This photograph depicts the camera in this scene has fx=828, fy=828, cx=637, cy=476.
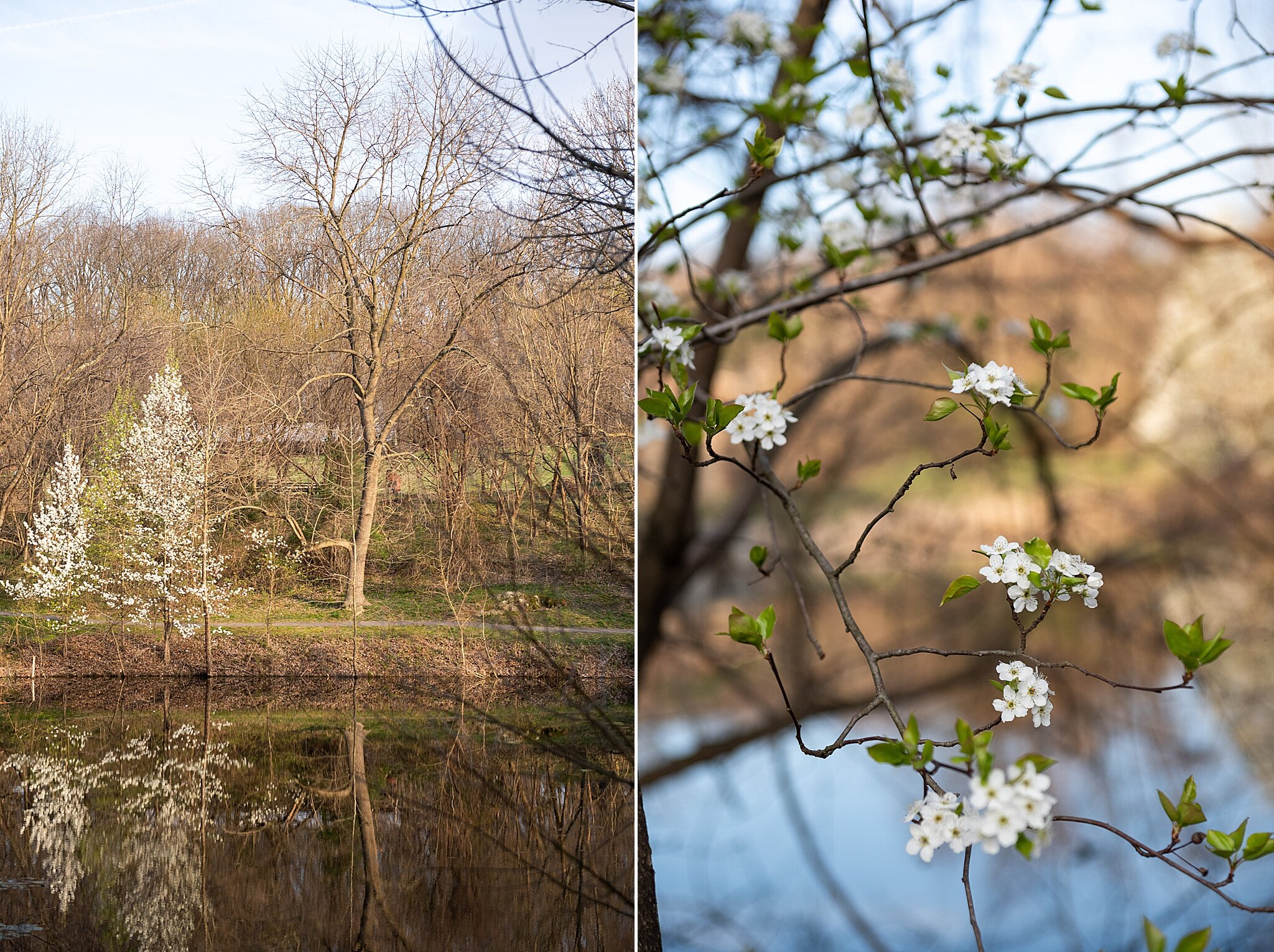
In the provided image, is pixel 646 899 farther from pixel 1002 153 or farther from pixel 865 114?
pixel 865 114

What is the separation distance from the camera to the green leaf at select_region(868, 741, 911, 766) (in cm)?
64

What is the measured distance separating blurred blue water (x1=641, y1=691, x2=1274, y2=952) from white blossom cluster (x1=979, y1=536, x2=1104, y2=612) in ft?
3.64

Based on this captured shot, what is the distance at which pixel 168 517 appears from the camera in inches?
43.9

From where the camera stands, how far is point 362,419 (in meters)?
1.11

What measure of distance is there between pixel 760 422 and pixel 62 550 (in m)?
0.99

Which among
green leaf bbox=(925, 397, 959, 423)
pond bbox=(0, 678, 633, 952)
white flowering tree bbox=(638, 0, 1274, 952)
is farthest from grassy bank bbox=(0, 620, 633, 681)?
green leaf bbox=(925, 397, 959, 423)

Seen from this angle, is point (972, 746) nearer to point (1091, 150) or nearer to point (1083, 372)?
point (1083, 372)

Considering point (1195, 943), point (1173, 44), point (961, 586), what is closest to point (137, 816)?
point (961, 586)

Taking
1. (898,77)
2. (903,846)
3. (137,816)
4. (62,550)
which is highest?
(898,77)

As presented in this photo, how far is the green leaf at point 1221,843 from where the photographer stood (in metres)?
0.75

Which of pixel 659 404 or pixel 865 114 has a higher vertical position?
pixel 865 114

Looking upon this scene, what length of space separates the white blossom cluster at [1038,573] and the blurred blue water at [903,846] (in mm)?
1110

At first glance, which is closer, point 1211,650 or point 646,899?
point 1211,650

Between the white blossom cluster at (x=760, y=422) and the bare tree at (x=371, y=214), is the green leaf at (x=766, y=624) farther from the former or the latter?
the bare tree at (x=371, y=214)
